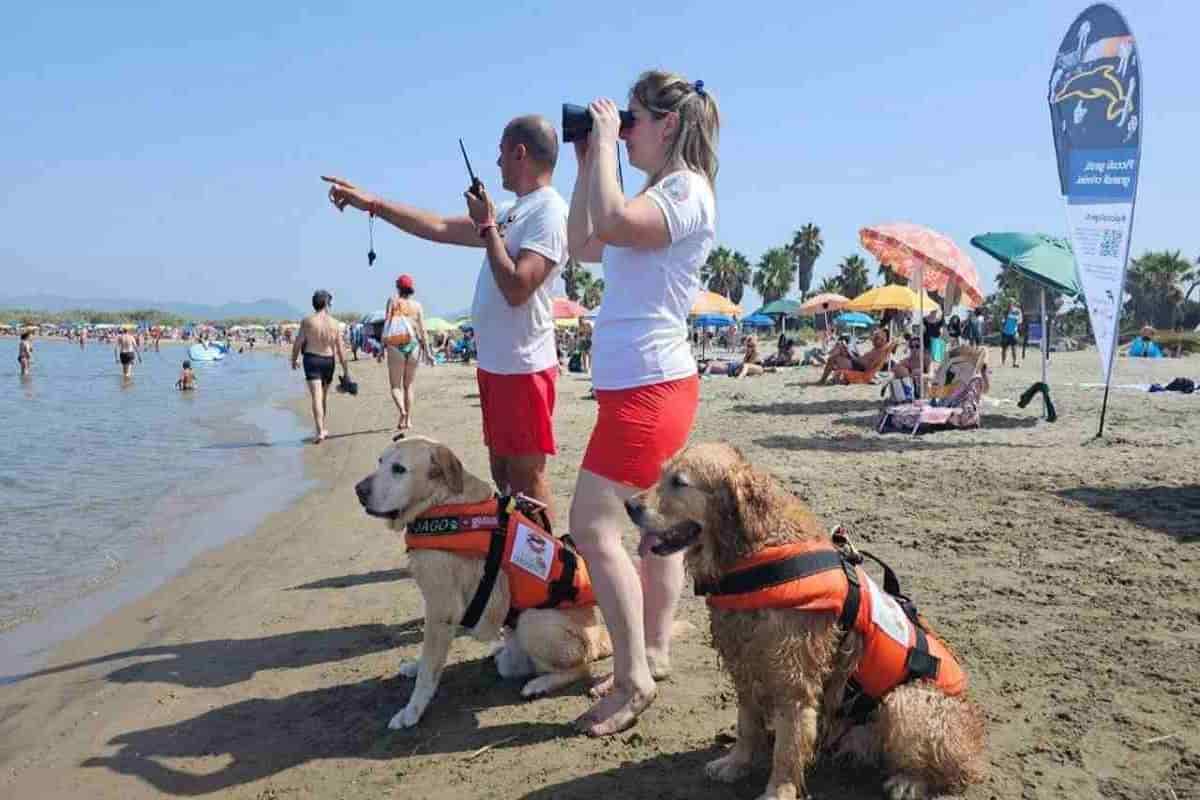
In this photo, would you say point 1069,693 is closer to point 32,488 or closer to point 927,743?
point 927,743

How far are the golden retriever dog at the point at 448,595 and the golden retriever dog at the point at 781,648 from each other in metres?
1.17

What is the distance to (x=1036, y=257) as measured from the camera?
42.9ft

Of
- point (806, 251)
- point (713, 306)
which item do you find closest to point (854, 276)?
point (806, 251)

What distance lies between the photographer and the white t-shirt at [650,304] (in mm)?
3225

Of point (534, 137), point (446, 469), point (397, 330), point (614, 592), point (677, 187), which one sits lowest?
point (614, 592)

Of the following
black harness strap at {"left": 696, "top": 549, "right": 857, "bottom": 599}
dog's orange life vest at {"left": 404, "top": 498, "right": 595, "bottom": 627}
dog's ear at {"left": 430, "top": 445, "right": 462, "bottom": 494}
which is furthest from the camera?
dog's ear at {"left": 430, "top": 445, "right": 462, "bottom": 494}

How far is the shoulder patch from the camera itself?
10.3 feet

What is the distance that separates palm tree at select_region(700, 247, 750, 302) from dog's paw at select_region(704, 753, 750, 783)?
9480 centimetres

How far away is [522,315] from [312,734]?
2083 mm

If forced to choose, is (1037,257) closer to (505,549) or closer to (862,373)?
(862,373)

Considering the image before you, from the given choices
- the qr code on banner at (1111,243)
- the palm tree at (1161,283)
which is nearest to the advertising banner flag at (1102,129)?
the qr code on banner at (1111,243)

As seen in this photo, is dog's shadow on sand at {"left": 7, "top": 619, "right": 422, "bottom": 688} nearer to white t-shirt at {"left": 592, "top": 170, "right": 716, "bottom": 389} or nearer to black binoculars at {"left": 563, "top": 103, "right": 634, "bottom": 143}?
white t-shirt at {"left": 592, "top": 170, "right": 716, "bottom": 389}

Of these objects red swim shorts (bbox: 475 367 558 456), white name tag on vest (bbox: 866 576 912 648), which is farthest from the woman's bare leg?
white name tag on vest (bbox: 866 576 912 648)

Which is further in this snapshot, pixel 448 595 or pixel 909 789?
A: pixel 448 595
